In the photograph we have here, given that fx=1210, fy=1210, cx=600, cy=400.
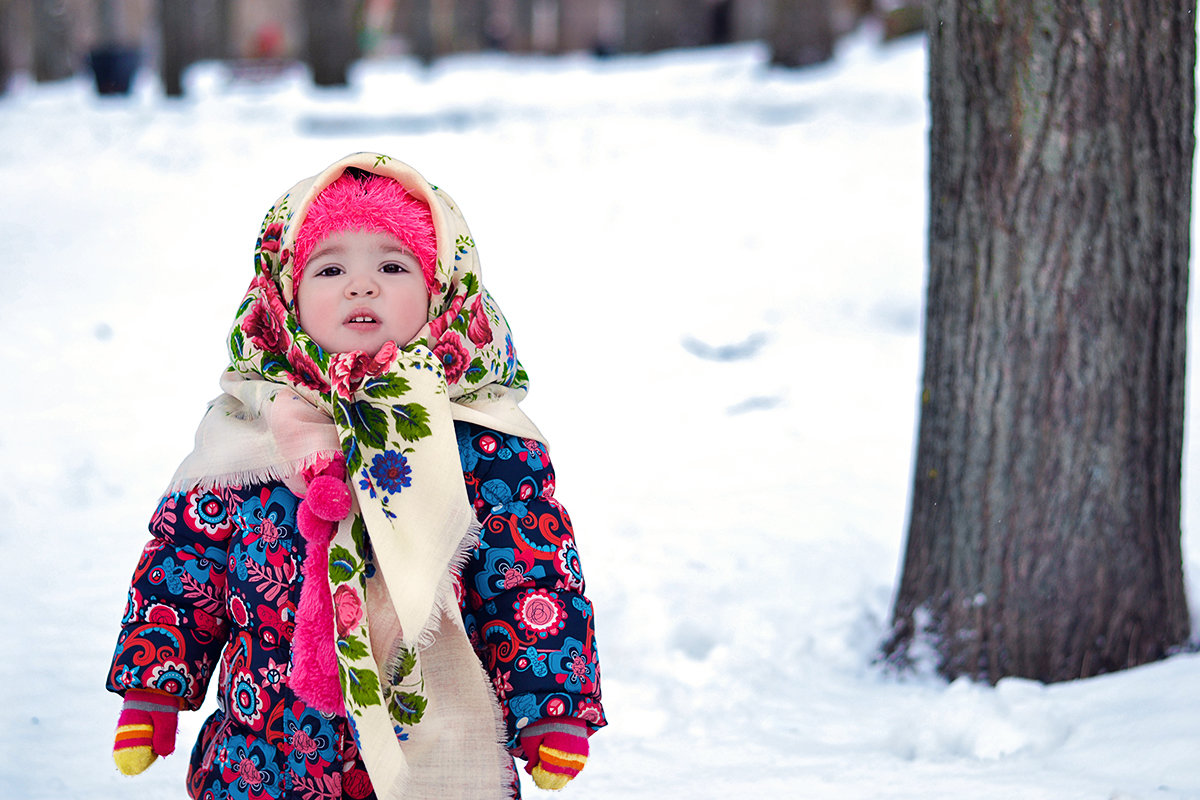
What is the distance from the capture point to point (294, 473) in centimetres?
191

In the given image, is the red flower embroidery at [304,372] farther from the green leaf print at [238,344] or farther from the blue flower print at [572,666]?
the blue flower print at [572,666]

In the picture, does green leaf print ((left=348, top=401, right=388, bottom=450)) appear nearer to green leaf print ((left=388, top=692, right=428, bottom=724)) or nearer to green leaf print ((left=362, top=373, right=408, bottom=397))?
green leaf print ((left=362, top=373, right=408, bottom=397))

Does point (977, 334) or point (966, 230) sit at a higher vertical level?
point (966, 230)

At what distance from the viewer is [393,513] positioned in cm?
189

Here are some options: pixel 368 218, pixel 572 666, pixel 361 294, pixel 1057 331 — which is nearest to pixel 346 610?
pixel 572 666

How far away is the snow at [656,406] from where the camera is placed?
3.09m

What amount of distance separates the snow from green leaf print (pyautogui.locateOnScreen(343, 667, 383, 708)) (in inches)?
49.2

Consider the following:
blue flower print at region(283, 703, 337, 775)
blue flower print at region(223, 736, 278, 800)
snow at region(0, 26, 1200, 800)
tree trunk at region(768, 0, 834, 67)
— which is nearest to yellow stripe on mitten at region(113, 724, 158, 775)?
blue flower print at region(223, 736, 278, 800)

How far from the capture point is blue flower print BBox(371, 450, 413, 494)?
1.90m

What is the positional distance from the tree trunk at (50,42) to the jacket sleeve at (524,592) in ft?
67.5

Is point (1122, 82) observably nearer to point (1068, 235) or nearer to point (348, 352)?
point (1068, 235)

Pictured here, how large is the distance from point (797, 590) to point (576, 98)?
9.78m

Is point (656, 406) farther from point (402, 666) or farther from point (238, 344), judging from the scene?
point (402, 666)

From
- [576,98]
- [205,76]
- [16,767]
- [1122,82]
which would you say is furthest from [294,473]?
[205,76]
